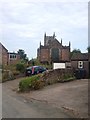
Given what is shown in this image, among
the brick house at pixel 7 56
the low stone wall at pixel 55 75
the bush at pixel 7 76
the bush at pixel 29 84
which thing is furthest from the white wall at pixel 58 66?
the bush at pixel 29 84

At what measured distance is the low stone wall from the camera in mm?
29248

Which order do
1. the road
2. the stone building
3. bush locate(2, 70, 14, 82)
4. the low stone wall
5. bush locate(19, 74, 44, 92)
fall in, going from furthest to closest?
the stone building, bush locate(2, 70, 14, 82), the low stone wall, bush locate(19, 74, 44, 92), the road

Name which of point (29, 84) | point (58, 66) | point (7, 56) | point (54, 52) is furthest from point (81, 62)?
point (54, 52)

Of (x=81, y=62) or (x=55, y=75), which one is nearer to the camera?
(x=55, y=75)

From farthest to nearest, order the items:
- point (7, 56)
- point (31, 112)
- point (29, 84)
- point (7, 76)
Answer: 1. point (7, 56)
2. point (7, 76)
3. point (29, 84)
4. point (31, 112)

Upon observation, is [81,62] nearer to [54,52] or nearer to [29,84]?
[29,84]

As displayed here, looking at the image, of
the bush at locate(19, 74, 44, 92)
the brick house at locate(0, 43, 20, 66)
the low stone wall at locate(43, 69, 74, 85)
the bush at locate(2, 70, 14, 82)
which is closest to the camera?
the bush at locate(19, 74, 44, 92)

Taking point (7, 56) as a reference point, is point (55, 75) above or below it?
below

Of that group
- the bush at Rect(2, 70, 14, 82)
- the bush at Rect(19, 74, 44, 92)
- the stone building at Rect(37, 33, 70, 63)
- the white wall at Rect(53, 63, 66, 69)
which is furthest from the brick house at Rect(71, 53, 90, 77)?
the stone building at Rect(37, 33, 70, 63)

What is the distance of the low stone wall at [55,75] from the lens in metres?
29.2

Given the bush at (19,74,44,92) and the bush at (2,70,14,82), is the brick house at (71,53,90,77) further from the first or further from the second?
the bush at (19,74,44,92)

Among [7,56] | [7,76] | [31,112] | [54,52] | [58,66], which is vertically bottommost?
[31,112]

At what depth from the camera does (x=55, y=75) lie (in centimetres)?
3067

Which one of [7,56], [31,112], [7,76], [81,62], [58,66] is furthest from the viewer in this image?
[7,56]
